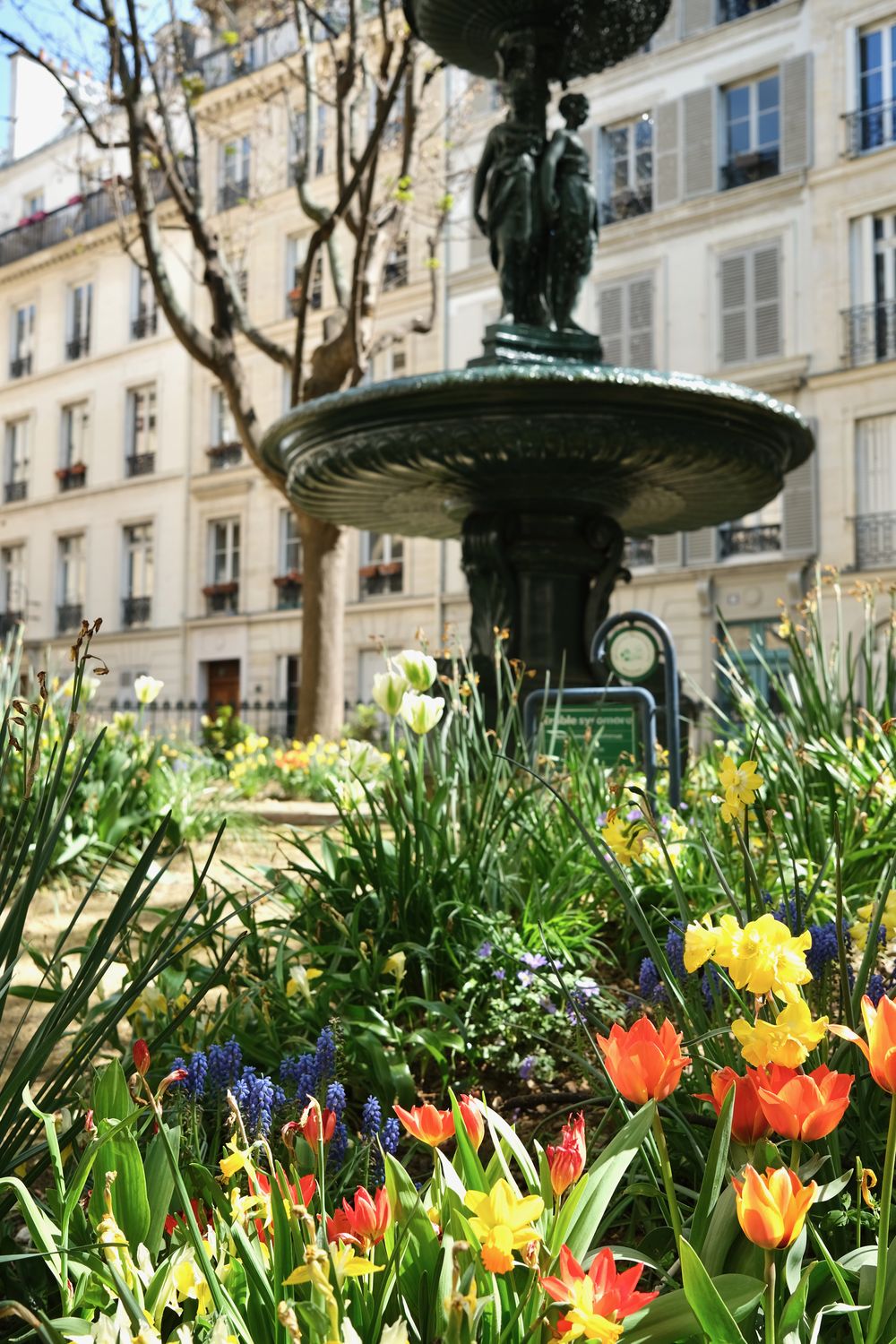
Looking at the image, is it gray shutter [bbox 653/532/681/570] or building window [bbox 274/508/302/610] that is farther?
building window [bbox 274/508/302/610]

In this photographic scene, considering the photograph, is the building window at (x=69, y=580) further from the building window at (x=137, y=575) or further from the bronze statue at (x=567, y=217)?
the bronze statue at (x=567, y=217)

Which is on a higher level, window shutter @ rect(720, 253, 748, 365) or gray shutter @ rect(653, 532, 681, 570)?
window shutter @ rect(720, 253, 748, 365)

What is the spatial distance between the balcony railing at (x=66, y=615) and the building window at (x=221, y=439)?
16.4 ft

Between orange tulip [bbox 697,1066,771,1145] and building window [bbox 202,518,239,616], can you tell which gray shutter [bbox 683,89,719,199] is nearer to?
building window [bbox 202,518,239,616]

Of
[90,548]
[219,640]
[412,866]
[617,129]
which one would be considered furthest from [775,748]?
[90,548]

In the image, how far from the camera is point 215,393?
26.2 meters

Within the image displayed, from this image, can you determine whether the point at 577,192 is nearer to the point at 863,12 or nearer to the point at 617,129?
the point at 863,12

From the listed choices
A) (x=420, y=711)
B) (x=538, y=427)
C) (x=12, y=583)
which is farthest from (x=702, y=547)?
(x=12, y=583)

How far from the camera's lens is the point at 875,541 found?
17.5m

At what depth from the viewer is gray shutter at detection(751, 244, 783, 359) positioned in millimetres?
A: 18828

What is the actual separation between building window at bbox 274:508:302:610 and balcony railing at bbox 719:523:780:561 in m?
8.68

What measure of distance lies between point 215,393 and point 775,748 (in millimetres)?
24573

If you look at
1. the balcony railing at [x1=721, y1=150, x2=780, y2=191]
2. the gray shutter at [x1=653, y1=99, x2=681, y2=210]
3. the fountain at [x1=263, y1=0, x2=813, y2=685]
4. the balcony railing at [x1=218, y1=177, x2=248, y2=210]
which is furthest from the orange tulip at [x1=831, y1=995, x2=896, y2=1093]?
the balcony railing at [x1=218, y1=177, x2=248, y2=210]

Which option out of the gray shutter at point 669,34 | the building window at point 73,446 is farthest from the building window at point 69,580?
the gray shutter at point 669,34
